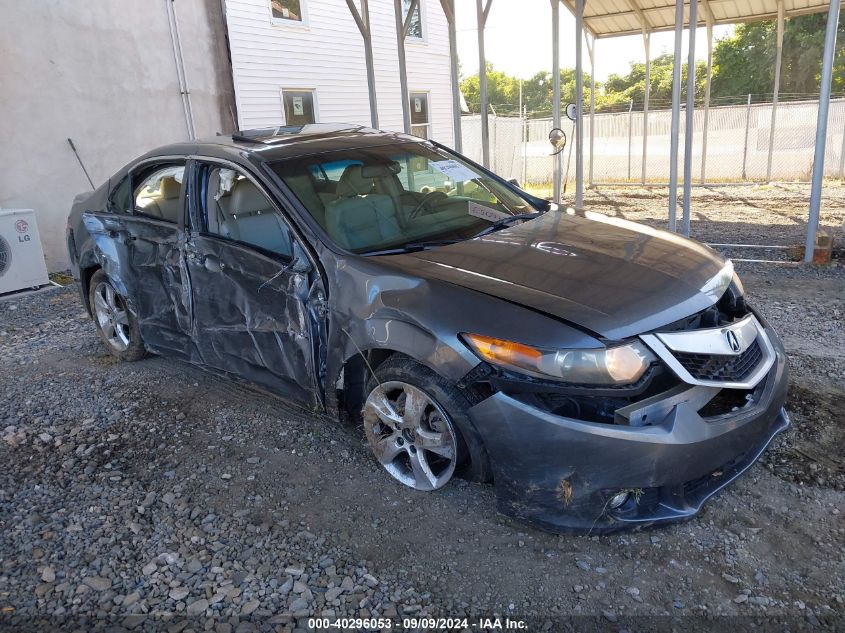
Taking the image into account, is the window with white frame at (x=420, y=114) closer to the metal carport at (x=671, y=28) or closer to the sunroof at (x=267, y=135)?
the metal carport at (x=671, y=28)

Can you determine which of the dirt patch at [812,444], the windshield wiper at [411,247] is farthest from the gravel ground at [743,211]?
the windshield wiper at [411,247]

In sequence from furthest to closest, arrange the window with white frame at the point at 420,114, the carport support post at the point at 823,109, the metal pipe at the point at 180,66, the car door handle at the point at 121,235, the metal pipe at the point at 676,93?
the window with white frame at the point at 420,114, the metal pipe at the point at 180,66, the metal pipe at the point at 676,93, the carport support post at the point at 823,109, the car door handle at the point at 121,235

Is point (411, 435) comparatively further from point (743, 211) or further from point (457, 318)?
point (743, 211)

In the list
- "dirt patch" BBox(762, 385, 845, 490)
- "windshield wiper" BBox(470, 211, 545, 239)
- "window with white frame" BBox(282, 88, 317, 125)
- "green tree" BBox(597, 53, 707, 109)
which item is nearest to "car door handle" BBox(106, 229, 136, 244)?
"windshield wiper" BBox(470, 211, 545, 239)

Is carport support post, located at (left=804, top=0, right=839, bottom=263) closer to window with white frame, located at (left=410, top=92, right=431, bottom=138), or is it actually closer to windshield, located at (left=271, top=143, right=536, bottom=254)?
windshield, located at (left=271, top=143, right=536, bottom=254)

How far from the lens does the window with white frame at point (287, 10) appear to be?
12.2 m

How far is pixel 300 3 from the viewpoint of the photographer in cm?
1276

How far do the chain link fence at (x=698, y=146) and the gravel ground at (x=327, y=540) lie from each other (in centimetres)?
1265

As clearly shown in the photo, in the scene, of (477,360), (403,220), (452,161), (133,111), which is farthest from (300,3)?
(477,360)

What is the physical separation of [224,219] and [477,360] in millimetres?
1945

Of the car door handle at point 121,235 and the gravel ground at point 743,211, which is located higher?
the car door handle at point 121,235

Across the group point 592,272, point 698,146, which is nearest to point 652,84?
point 698,146

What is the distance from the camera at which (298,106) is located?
13.0 m

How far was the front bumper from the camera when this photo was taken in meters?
2.45
